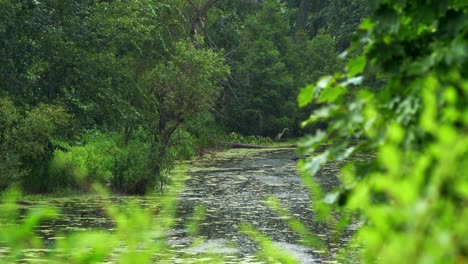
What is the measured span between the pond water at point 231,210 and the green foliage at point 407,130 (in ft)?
14.9

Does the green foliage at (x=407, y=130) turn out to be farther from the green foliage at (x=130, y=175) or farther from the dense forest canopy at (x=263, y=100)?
the green foliage at (x=130, y=175)

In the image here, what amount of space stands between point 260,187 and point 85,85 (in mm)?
4813

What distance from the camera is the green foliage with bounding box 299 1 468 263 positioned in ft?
4.36

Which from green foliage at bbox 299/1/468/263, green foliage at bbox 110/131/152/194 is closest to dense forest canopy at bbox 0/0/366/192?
green foliage at bbox 110/131/152/194

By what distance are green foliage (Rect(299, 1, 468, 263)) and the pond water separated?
455cm

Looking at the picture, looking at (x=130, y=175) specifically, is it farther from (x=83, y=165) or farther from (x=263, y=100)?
(x=263, y=100)

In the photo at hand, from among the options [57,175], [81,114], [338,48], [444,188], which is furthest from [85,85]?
[338,48]

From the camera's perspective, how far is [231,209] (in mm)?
16641

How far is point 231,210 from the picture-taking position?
16500 millimetres

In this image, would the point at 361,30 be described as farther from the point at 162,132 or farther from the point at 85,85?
the point at 162,132

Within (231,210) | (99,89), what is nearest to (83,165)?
(99,89)

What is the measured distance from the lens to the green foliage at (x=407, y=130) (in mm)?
1330

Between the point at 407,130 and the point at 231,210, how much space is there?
14400mm

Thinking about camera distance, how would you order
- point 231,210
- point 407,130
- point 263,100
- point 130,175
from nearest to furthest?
point 407,130 < point 231,210 < point 130,175 < point 263,100
